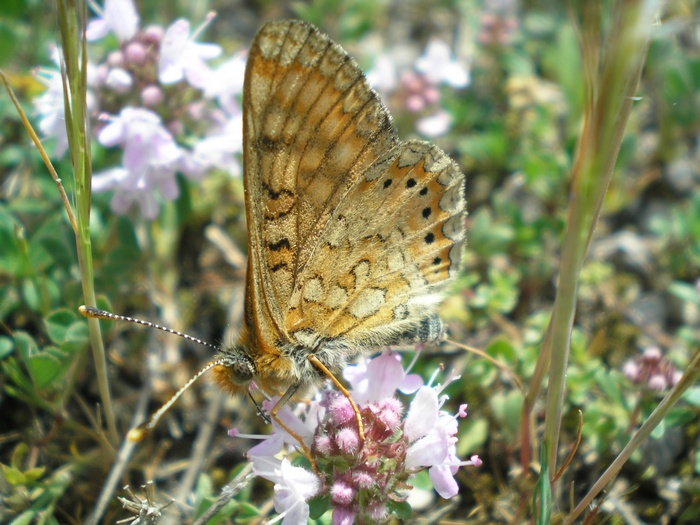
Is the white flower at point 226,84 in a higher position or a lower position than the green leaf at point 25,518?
higher

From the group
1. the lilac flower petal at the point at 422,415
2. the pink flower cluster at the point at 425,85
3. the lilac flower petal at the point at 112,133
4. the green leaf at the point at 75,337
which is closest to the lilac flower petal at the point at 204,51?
the lilac flower petal at the point at 112,133

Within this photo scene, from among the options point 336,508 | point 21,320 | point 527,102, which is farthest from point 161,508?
point 527,102

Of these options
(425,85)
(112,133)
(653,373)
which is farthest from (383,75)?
(653,373)

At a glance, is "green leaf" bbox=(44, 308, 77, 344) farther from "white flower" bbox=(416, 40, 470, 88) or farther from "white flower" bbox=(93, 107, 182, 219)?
"white flower" bbox=(416, 40, 470, 88)

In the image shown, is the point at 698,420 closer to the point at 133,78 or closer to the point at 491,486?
the point at 491,486

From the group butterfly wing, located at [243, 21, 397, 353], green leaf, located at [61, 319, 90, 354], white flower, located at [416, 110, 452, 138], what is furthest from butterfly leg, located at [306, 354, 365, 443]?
white flower, located at [416, 110, 452, 138]

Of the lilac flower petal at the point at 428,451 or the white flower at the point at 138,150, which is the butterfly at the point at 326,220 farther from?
the white flower at the point at 138,150
